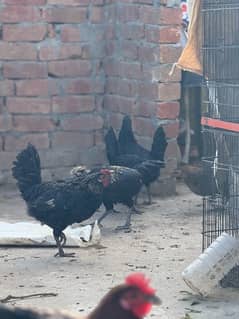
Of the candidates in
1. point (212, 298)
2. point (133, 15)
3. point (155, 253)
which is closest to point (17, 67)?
point (133, 15)

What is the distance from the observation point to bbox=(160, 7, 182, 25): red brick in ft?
30.8

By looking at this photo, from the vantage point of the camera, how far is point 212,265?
638 centimetres

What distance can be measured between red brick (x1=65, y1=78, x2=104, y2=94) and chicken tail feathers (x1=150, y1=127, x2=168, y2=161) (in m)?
1.11

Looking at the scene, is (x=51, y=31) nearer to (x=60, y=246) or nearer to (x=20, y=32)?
(x=20, y=32)

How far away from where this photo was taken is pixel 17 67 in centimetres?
984

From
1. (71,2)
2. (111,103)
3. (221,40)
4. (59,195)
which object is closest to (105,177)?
(59,195)

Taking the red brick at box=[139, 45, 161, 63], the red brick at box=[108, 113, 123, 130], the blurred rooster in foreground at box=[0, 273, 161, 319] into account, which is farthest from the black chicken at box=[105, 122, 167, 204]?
the blurred rooster in foreground at box=[0, 273, 161, 319]

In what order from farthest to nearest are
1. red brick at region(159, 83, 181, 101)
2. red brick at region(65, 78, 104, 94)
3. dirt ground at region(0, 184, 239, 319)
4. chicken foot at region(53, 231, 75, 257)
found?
1. red brick at region(65, 78, 104, 94)
2. red brick at region(159, 83, 181, 101)
3. chicken foot at region(53, 231, 75, 257)
4. dirt ground at region(0, 184, 239, 319)

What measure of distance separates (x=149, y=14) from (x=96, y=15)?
0.78 meters

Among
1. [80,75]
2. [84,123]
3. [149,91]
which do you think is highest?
[80,75]

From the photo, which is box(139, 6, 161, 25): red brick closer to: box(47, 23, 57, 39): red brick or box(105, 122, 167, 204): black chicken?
box(47, 23, 57, 39): red brick

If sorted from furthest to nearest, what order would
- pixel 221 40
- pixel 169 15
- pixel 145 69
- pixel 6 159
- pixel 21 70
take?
pixel 6 159 < pixel 21 70 < pixel 145 69 < pixel 169 15 < pixel 221 40

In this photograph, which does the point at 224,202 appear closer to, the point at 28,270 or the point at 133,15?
the point at 28,270

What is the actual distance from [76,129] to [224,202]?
3.48 m
